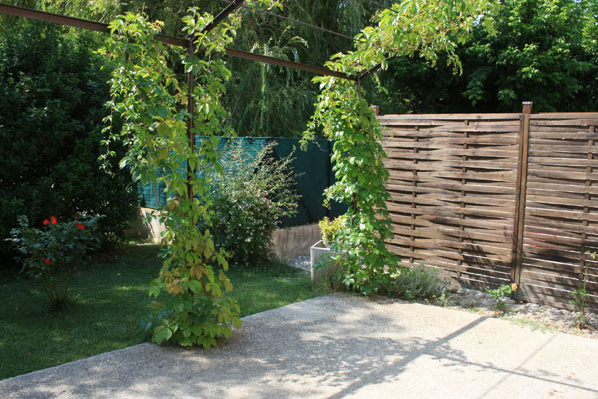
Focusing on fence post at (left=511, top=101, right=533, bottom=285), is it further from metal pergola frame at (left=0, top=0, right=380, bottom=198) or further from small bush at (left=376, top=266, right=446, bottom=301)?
metal pergola frame at (left=0, top=0, right=380, bottom=198)

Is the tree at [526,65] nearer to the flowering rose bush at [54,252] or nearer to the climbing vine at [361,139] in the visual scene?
the climbing vine at [361,139]

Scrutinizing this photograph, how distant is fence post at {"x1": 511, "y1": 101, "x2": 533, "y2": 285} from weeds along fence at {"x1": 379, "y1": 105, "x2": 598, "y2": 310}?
1 centimetres

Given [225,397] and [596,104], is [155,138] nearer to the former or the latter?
[225,397]

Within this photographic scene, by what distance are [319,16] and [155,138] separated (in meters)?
8.28

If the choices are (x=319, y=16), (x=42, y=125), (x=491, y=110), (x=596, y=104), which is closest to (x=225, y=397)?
(x=42, y=125)

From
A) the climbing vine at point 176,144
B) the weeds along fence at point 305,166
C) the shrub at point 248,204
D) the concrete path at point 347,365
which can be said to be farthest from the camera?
the weeds along fence at point 305,166

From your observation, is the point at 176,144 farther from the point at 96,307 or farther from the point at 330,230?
the point at 330,230

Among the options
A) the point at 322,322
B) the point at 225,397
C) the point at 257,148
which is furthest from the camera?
the point at 257,148

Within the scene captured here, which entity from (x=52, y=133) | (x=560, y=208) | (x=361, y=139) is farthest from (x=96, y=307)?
(x=560, y=208)

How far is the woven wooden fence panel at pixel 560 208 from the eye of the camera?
15.7ft

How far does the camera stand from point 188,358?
12.3 feet

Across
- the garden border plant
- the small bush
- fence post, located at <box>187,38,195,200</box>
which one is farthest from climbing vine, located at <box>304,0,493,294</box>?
fence post, located at <box>187,38,195,200</box>

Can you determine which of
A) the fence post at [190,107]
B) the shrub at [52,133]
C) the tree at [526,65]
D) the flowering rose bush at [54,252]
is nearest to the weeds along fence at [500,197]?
the fence post at [190,107]

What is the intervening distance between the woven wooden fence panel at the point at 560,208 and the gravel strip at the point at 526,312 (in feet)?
0.47
